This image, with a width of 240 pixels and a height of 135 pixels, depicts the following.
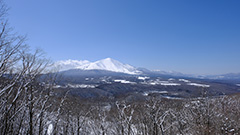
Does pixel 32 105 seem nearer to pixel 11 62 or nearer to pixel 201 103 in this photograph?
pixel 11 62

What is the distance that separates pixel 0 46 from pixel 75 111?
16.2 metres

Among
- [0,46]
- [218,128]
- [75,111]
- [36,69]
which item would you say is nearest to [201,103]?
[218,128]

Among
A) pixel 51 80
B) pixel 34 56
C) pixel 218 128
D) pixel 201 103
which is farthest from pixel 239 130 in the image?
pixel 34 56

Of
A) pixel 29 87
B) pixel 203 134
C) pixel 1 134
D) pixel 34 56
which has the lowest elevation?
pixel 203 134

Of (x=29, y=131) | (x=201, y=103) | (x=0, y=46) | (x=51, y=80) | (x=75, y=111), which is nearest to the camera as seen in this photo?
(x=0, y=46)

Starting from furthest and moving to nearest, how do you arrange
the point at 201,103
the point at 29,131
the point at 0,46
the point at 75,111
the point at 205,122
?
the point at 75,111
the point at 201,103
the point at 205,122
the point at 29,131
the point at 0,46

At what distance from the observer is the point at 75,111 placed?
18281 mm

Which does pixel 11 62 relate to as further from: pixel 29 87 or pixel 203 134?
pixel 203 134

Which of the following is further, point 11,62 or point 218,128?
point 218,128

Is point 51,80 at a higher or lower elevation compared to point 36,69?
lower

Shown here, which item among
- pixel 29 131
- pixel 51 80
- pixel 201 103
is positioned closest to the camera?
pixel 29 131

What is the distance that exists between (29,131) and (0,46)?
3.15 m

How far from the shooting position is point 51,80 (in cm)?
730

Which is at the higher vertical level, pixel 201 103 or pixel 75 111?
pixel 201 103
